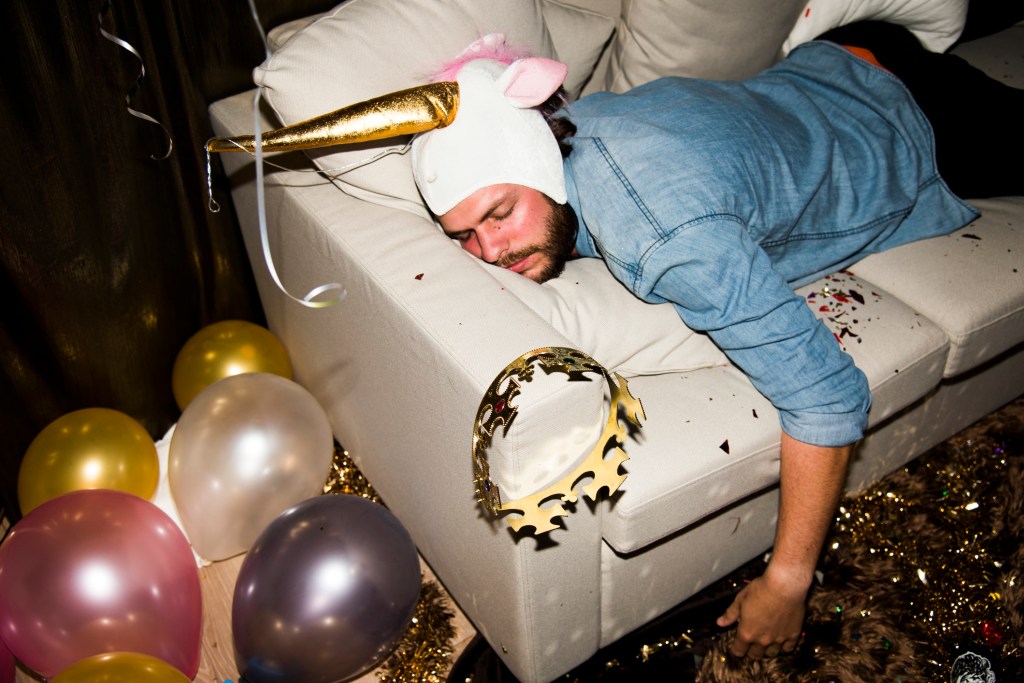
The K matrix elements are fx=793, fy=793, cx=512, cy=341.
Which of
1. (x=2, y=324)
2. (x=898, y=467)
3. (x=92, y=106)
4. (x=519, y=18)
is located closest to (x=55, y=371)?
(x=2, y=324)

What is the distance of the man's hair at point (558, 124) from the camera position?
1.41m

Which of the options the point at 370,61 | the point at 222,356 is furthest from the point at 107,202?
the point at 370,61

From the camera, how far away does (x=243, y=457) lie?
1452mm

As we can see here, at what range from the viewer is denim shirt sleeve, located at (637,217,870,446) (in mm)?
1229

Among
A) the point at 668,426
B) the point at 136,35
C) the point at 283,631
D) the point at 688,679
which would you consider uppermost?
the point at 136,35

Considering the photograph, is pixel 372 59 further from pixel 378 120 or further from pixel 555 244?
pixel 555 244

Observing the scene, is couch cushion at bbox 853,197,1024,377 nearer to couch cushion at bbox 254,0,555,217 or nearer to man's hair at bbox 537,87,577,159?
man's hair at bbox 537,87,577,159

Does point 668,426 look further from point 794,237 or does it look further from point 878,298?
point 878,298

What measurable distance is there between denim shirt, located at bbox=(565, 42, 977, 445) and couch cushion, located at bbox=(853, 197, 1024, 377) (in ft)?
0.14

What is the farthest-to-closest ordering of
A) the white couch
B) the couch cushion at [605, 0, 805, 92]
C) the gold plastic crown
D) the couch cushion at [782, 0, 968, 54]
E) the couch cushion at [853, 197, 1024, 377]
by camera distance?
the couch cushion at [782, 0, 968, 54]
the couch cushion at [605, 0, 805, 92]
the couch cushion at [853, 197, 1024, 377]
the white couch
the gold plastic crown

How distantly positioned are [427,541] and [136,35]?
1085mm

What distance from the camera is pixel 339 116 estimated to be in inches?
49.3

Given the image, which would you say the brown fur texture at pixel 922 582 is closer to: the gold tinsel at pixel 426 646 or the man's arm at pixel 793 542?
the man's arm at pixel 793 542

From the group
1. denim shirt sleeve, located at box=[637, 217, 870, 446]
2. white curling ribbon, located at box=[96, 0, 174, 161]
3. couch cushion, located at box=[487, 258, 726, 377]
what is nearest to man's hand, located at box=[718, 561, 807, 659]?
denim shirt sleeve, located at box=[637, 217, 870, 446]
